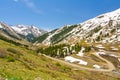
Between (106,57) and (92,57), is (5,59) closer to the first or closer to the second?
(92,57)

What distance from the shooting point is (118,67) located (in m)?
163

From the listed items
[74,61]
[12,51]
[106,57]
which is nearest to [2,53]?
[12,51]

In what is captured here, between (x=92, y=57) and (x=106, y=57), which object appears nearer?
(x=92, y=57)

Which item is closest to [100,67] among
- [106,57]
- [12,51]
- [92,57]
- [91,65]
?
[91,65]

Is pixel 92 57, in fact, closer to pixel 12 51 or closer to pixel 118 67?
pixel 118 67

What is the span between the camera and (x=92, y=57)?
181625mm

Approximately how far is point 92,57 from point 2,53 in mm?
139877

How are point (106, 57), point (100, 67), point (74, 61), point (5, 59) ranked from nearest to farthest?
point (5, 59), point (100, 67), point (74, 61), point (106, 57)

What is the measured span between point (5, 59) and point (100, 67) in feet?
359

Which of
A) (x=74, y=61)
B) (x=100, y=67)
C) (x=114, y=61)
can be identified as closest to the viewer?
(x=100, y=67)

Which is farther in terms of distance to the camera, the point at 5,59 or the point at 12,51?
the point at 12,51

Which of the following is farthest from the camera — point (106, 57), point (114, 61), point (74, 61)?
point (106, 57)

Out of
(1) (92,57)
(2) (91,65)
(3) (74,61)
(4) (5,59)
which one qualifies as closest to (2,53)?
(4) (5,59)

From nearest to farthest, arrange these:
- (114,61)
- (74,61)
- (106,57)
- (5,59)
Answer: (5,59), (74,61), (114,61), (106,57)
